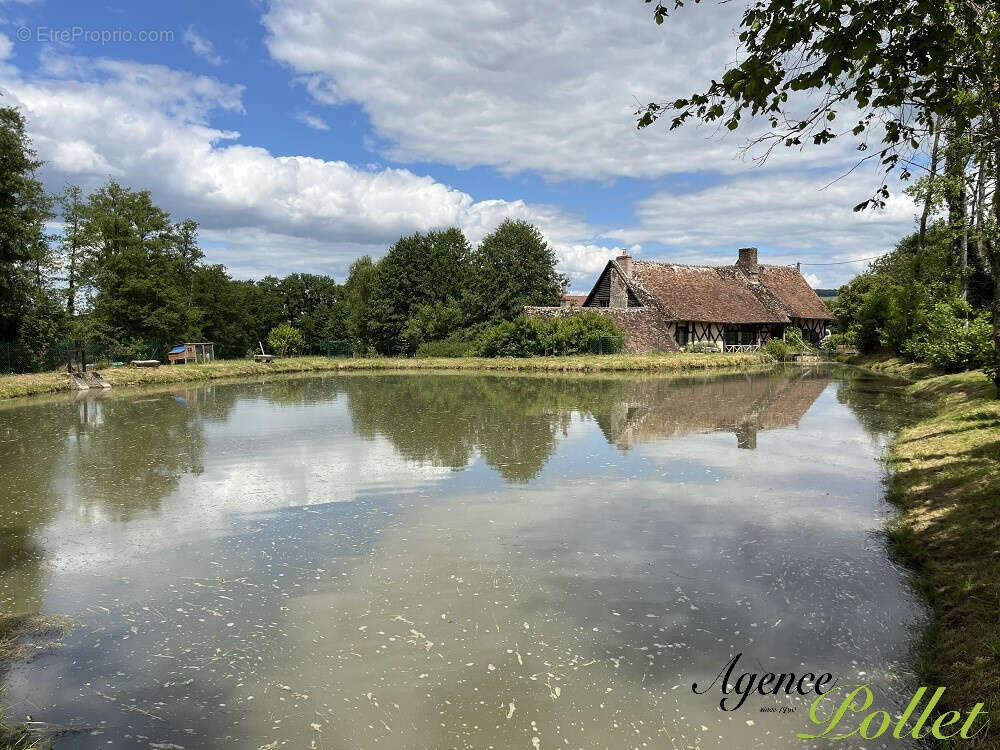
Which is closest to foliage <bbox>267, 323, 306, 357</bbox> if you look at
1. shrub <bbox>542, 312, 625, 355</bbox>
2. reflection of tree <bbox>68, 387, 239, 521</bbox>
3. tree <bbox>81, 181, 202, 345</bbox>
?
tree <bbox>81, 181, 202, 345</bbox>

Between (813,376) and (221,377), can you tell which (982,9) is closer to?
A: (813,376)

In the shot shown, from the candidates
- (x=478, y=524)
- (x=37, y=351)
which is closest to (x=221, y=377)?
(x=37, y=351)

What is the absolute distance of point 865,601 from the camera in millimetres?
5562

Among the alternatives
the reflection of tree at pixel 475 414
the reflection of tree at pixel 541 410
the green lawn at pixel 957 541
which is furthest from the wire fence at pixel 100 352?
the green lawn at pixel 957 541

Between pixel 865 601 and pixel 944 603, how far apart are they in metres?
0.59

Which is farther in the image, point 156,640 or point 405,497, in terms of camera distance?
point 405,497

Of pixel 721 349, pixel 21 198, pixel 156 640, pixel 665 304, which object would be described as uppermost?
pixel 21 198

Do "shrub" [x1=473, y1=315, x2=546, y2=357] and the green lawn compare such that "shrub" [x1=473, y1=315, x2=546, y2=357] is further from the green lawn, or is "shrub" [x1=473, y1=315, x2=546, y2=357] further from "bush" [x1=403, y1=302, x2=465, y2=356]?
the green lawn

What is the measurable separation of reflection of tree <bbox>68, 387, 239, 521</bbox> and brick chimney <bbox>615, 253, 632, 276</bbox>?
26.8m

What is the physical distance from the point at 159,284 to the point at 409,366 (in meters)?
16.3

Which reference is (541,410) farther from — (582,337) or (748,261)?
(748,261)

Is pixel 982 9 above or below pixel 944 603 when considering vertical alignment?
above

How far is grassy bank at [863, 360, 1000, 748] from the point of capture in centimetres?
411

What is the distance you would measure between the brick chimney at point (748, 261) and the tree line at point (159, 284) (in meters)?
13.9
